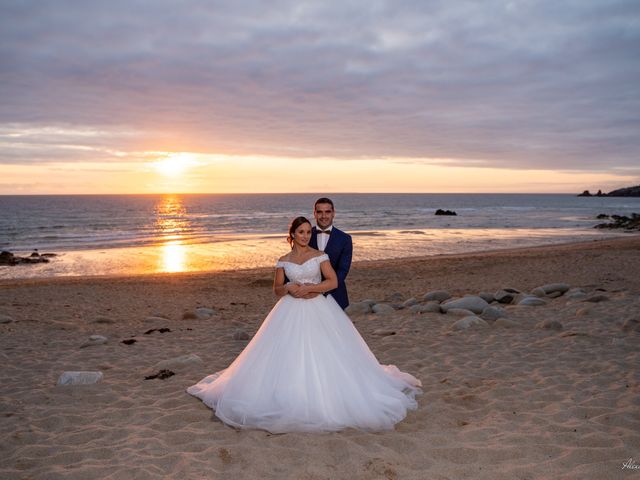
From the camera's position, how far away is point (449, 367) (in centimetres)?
729

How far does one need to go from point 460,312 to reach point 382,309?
73.6 inches

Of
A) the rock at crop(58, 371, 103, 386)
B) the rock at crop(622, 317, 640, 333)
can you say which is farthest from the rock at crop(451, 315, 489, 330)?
the rock at crop(58, 371, 103, 386)

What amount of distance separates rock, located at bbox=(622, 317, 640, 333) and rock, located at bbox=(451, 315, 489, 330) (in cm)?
237

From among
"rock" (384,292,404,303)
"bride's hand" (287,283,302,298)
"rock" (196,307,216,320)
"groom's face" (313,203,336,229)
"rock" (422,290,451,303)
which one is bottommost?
"rock" (196,307,216,320)

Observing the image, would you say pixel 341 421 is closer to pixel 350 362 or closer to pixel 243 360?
pixel 350 362

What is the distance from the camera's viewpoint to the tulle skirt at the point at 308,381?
5.01 m

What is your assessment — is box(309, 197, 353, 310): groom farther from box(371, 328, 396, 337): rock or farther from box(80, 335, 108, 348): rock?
box(80, 335, 108, 348): rock

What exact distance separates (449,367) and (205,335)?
514 centimetres

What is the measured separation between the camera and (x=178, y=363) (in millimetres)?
7566

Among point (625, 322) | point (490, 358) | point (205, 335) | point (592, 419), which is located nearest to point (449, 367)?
point (490, 358)

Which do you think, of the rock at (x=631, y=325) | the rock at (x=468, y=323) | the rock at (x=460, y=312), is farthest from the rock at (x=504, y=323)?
the rock at (x=631, y=325)

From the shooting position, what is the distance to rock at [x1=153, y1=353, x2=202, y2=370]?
7.49 metres

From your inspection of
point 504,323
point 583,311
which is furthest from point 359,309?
point 583,311

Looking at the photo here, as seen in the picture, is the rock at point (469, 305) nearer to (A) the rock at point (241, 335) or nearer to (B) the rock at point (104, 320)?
(A) the rock at point (241, 335)
